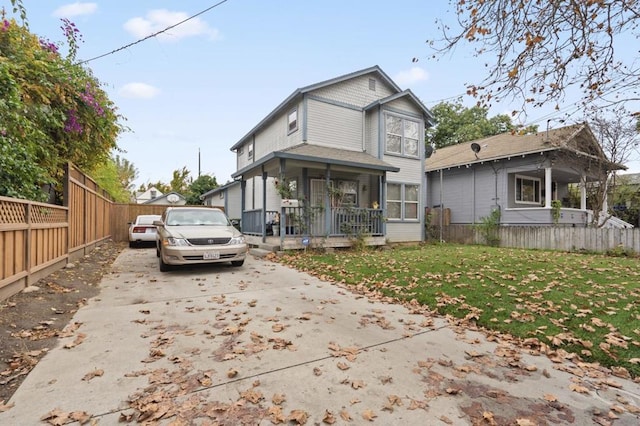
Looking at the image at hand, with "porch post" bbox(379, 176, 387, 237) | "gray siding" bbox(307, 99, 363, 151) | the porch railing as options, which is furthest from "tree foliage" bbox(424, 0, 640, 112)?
"gray siding" bbox(307, 99, 363, 151)

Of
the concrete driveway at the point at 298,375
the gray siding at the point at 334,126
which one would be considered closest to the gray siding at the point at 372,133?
the gray siding at the point at 334,126

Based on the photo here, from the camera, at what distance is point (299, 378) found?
291 cm

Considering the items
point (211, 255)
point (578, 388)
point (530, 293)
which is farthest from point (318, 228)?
point (578, 388)

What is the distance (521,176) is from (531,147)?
6.60ft

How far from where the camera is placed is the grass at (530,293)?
3.80 metres

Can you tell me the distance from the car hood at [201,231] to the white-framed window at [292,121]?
6708mm

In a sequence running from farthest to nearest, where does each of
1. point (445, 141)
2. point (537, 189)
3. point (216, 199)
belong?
point (445, 141), point (216, 199), point (537, 189)

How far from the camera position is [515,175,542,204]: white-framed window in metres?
16.8

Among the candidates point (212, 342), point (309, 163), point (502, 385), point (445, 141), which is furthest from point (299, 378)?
point (445, 141)

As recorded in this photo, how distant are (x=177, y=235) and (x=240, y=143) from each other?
1323 centimetres

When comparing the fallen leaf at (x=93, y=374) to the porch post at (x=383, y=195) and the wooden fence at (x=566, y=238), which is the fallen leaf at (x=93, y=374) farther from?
the wooden fence at (x=566, y=238)

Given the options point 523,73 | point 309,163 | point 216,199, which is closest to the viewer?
point 523,73

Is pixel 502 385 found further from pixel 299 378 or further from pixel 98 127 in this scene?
pixel 98 127

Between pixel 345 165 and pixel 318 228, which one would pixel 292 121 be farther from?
pixel 318 228
